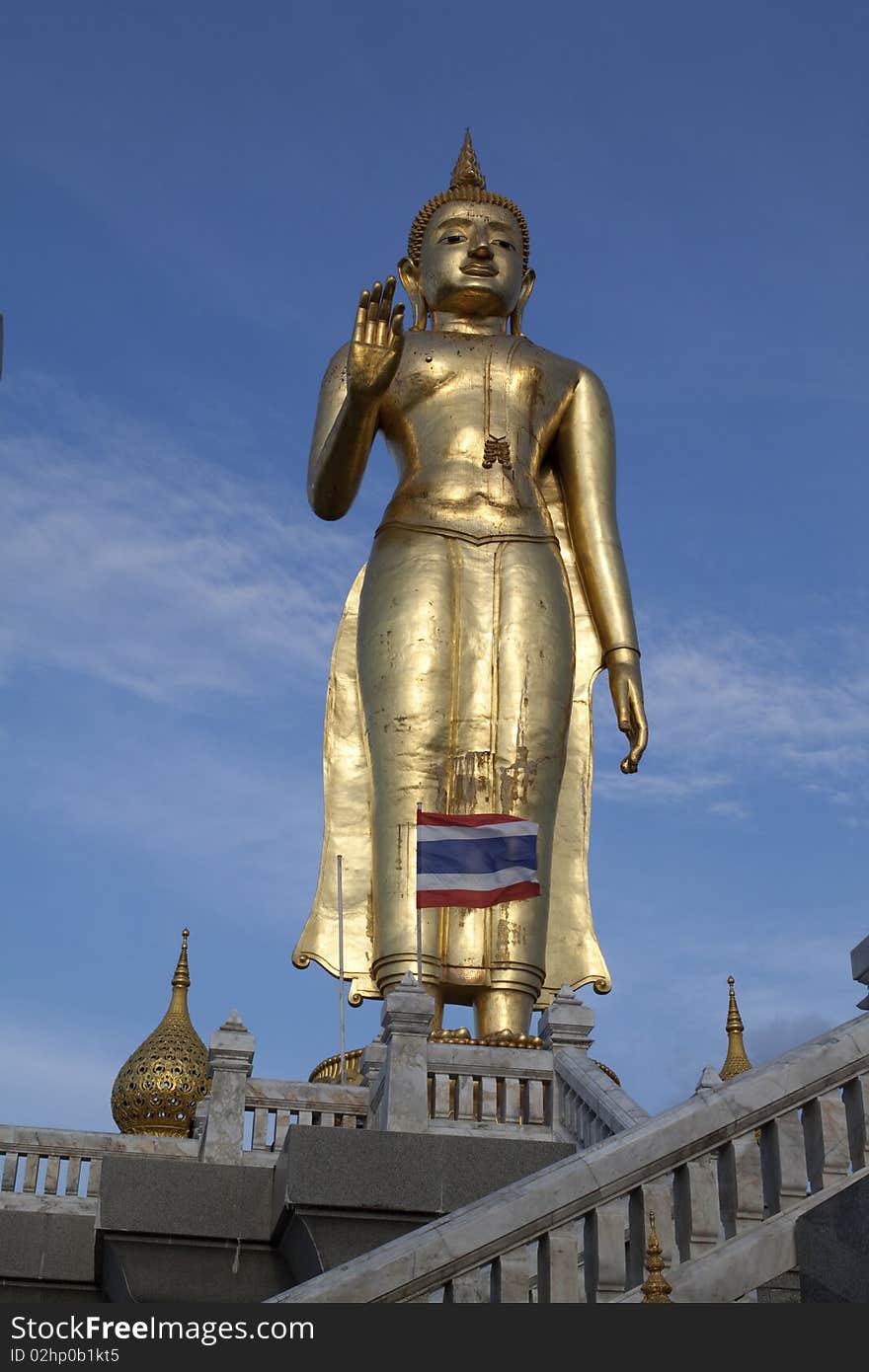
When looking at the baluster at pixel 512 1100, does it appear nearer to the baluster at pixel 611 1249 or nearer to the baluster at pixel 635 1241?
the baluster at pixel 635 1241

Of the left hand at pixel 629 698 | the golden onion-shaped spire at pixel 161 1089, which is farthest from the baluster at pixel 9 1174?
the left hand at pixel 629 698

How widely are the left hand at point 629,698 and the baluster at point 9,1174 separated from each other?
521 cm

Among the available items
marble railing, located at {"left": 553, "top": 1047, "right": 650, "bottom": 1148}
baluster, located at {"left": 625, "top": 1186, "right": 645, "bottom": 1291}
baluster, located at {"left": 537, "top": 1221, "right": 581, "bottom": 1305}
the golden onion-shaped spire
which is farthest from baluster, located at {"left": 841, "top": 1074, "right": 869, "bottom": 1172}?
the golden onion-shaped spire

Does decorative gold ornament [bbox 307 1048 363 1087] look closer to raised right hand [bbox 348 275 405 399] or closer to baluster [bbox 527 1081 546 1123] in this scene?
baluster [bbox 527 1081 546 1123]

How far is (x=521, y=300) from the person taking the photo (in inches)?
600

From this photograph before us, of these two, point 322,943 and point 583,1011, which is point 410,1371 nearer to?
point 583,1011

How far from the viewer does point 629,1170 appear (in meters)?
5.75

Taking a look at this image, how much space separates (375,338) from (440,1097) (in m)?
5.35

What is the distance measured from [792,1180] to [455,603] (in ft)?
26.2

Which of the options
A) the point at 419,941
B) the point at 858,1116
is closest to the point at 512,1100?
the point at 419,941

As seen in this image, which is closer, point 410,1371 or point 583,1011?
point 410,1371

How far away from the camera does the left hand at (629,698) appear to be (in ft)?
43.9

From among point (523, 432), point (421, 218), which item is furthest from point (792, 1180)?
point (421, 218)

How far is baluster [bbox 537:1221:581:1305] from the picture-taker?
5547mm
